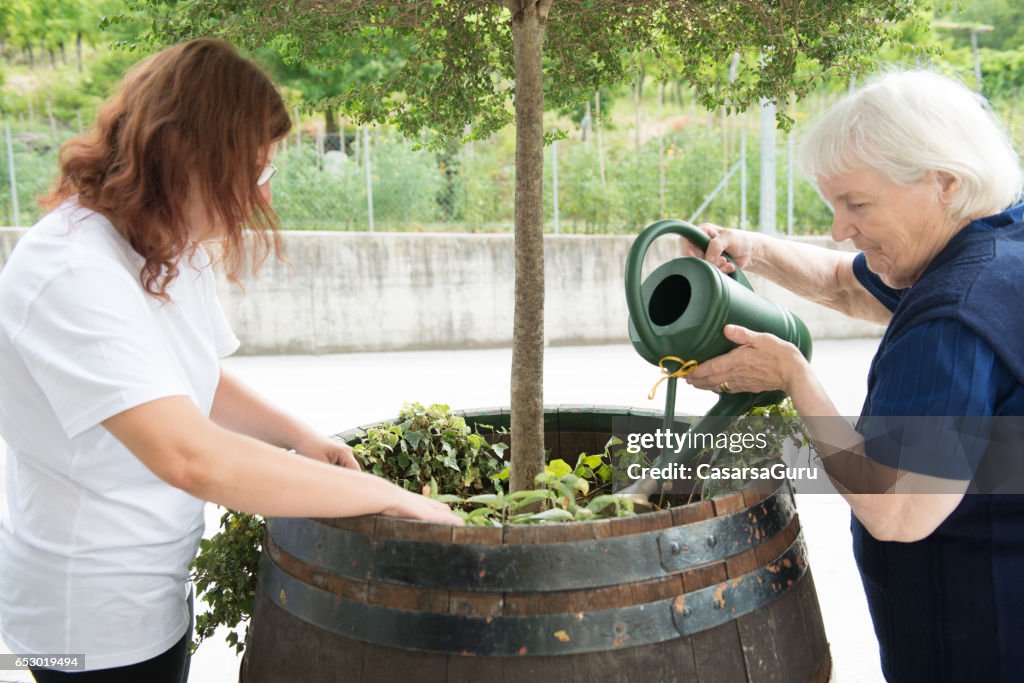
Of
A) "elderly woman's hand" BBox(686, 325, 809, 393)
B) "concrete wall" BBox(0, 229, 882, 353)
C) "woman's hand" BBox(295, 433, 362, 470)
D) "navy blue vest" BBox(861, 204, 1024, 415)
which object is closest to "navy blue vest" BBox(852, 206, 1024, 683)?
"navy blue vest" BBox(861, 204, 1024, 415)

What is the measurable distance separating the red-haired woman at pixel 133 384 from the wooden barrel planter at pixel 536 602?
104 millimetres

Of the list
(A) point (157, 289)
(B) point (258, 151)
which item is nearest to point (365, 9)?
(B) point (258, 151)

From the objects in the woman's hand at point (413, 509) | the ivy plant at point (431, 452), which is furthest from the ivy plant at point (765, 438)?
the ivy plant at point (431, 452)

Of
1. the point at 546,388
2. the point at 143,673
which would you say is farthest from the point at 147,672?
the point at 546,388

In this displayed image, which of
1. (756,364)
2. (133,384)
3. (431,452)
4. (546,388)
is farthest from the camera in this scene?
(546,388)

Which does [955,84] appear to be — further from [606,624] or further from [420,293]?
[420,293]

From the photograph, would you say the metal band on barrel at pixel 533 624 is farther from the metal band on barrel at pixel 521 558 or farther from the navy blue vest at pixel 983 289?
the navy blue vest at pixel 983 289

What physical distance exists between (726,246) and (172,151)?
1.15 m

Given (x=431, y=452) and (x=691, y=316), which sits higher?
(x=691, y=316)

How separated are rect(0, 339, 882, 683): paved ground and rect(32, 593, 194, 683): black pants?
1543 mm

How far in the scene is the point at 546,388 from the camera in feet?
21.3

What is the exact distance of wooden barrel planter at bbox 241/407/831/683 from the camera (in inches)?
50.4

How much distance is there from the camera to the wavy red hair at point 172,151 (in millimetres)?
1289

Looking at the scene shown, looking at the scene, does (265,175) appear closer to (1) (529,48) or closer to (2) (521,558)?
(2) (521,558)
